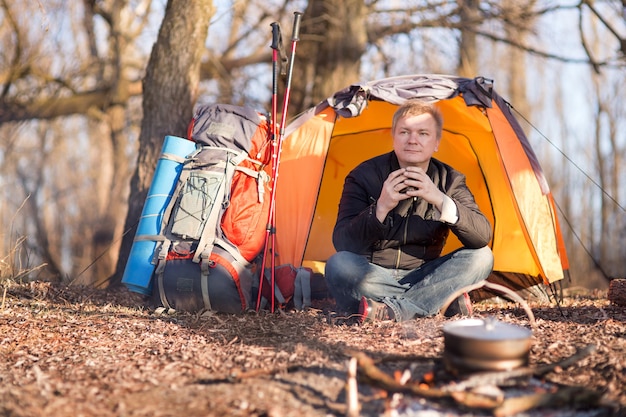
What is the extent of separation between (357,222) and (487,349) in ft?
4.69

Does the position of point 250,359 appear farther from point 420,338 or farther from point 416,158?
point 416,158

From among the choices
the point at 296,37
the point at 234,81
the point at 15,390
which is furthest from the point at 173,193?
the point at 234,81

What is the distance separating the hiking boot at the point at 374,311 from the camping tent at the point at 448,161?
3.81 feet

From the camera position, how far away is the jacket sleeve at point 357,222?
339cm

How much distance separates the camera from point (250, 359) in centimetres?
264

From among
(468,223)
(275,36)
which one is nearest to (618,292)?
(468,223)

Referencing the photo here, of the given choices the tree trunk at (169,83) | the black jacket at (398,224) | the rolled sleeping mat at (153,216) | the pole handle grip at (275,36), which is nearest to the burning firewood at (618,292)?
the black jacket at (398,224)

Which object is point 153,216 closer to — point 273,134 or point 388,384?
point 273,134

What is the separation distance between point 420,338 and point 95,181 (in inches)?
553

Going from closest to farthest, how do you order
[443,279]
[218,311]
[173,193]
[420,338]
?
[420,338], [443,279], [218,311], [173,193]

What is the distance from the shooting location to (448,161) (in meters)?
4.91

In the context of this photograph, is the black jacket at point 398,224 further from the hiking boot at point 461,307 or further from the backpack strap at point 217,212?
the backpack strap at point 217,212

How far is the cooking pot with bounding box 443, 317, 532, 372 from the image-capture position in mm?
2123

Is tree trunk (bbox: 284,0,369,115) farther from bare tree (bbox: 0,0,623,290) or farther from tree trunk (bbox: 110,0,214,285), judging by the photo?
tree trunk (bbox: 110,0,214,285)
